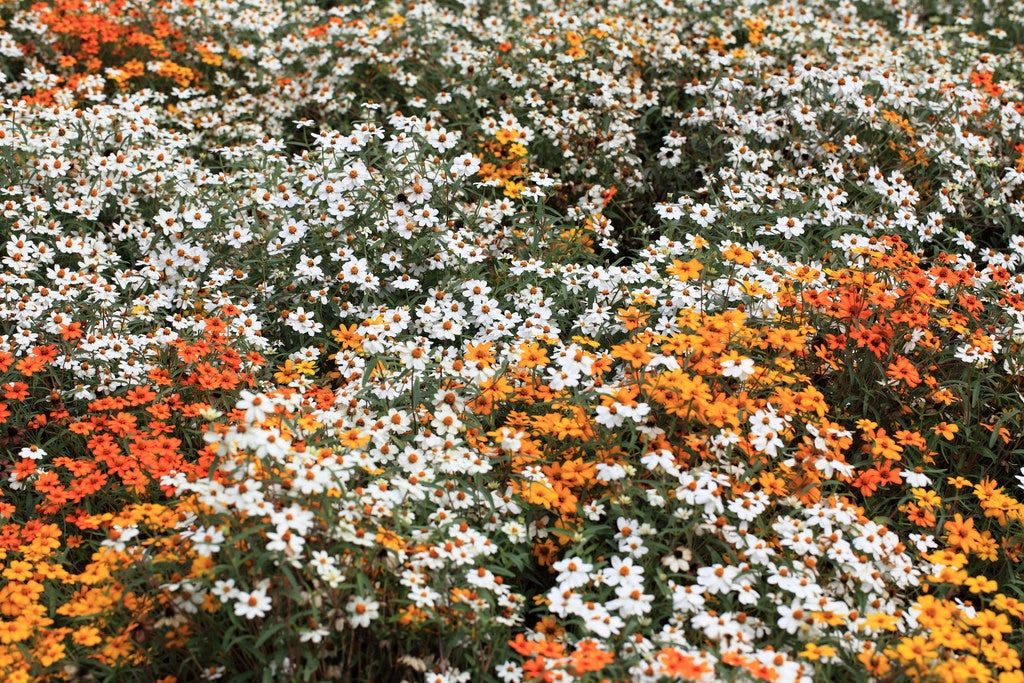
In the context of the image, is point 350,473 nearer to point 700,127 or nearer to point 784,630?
point 784,630

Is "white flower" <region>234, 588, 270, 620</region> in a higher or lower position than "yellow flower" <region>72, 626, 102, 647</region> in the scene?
higher

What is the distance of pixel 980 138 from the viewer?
5805 mm

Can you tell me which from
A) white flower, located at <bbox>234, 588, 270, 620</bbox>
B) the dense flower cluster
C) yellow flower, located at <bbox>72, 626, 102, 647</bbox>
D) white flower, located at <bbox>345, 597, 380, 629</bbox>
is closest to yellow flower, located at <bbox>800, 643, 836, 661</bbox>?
the dense flower cluster

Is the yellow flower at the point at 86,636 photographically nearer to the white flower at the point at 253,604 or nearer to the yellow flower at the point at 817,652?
the white flower at the point at 253,604

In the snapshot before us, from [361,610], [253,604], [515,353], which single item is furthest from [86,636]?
[515,353]

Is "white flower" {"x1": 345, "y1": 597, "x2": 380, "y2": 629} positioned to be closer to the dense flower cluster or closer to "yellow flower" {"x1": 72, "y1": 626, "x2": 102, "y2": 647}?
the dense flower cluster

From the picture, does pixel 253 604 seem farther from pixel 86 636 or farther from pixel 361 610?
pixel 86 636

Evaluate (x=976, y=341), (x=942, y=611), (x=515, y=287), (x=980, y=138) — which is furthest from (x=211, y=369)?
(x=980, y=138)

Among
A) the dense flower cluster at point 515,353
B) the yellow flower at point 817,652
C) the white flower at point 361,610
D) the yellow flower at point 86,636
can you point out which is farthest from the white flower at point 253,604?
the yellow flower at point 817,652

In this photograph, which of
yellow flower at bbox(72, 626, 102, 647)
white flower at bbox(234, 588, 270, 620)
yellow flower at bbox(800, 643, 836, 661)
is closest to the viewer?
white flower at bbox(234, 588, 270, 620)

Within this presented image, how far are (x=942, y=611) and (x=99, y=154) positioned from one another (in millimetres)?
4543

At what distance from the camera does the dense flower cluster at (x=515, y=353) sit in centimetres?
310

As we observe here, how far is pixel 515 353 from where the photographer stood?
4215 millimetres

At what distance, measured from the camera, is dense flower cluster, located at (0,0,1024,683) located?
3104mm
